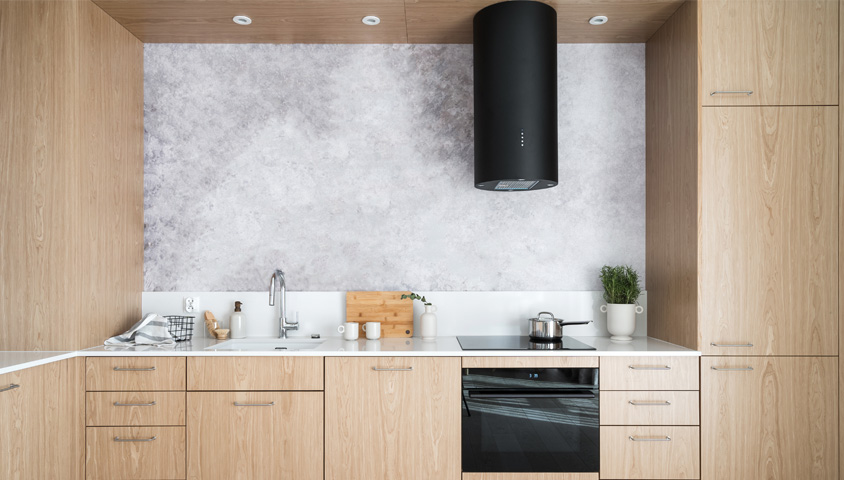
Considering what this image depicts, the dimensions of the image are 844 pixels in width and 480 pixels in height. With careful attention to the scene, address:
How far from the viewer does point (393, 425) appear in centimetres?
224

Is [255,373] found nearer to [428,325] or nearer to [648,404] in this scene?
[428,325]

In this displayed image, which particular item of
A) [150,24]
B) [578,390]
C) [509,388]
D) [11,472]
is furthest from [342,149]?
[11,472]

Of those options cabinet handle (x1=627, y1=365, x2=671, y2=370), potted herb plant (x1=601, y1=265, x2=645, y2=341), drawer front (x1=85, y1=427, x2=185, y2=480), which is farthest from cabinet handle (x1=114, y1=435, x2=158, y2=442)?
potted herb plant (x1=601, y1=265, x2=645, y2=341)

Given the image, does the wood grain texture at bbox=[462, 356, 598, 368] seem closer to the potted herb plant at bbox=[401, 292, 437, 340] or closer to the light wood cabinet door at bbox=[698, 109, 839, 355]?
the potted herb plant at bbox=[401, 292, 437, 340]

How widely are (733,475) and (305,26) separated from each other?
295 cm

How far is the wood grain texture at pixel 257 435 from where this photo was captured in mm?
2234

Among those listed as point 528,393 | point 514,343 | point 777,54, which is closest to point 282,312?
point 514,343

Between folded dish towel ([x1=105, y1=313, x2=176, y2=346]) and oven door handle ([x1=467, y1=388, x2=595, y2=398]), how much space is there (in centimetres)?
148

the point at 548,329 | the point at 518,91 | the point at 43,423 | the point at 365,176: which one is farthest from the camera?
the point at 365,176

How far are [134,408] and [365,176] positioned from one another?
5.16 ft

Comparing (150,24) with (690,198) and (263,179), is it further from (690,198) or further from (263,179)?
(690,198)

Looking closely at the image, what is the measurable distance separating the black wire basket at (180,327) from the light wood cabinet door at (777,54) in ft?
9.15

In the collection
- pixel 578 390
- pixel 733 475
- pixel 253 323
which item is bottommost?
pixel 733 475

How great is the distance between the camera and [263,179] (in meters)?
2.85
